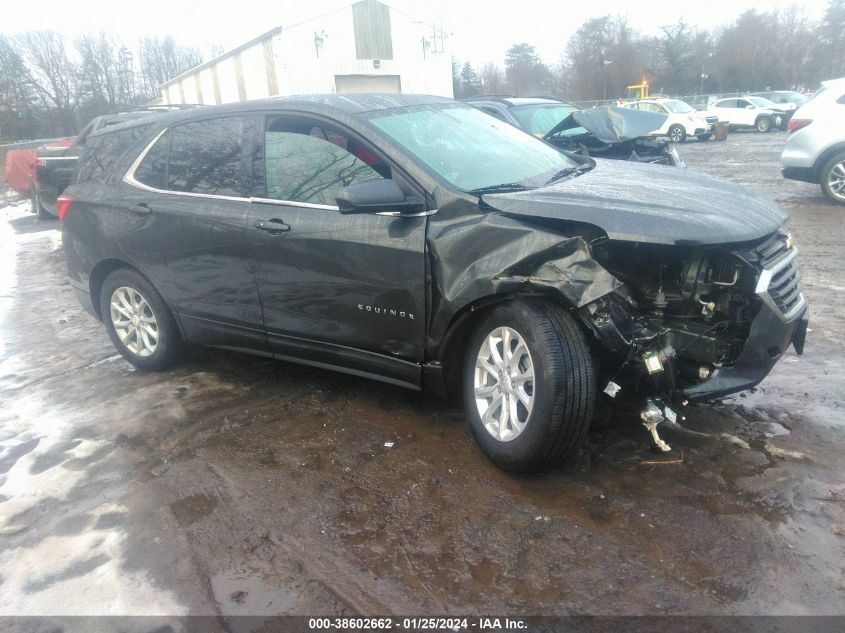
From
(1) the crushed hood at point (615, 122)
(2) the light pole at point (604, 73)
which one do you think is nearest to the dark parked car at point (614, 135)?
(1) the crushed hood at point (615, 122)

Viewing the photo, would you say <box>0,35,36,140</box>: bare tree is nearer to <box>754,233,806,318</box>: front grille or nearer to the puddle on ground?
the puddle on ground

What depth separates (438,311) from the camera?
328cm

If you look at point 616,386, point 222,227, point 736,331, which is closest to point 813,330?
point 736,331

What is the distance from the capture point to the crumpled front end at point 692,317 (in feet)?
9.57

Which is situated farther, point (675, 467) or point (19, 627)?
point (675, 467)

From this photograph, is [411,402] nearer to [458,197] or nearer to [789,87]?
[458,197]

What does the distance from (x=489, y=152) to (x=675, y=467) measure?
1.96 meters

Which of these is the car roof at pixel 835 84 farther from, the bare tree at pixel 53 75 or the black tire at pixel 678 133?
the bare tree at pixel 53 75

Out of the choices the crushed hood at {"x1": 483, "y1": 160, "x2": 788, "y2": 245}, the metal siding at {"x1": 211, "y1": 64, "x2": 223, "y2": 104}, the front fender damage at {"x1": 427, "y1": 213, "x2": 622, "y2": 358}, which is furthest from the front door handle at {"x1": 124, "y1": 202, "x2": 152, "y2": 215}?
the metal siding at {"x1": 211, "y1": 64, "x2": 223, "y2": 104}

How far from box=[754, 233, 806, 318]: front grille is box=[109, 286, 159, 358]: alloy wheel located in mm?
3762

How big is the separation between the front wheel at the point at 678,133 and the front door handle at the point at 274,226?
962 inches

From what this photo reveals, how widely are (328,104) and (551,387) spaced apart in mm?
2024

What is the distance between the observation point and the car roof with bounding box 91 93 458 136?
12.2ft

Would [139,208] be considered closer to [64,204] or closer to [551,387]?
[64,204]
